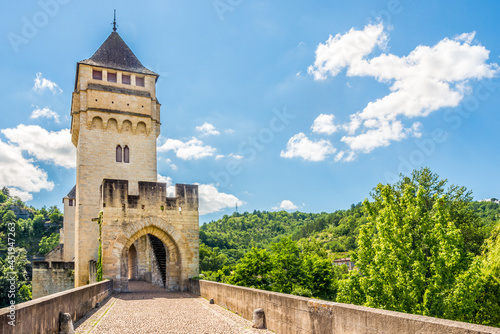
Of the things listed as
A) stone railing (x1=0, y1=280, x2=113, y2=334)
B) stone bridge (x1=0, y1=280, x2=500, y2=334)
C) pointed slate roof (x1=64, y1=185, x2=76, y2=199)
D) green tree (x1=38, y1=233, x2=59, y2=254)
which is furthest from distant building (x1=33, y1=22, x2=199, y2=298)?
green tree (x1=38, y1=233, x2=59, y2=254)

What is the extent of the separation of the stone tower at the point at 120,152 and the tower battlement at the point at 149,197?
0.16 ft

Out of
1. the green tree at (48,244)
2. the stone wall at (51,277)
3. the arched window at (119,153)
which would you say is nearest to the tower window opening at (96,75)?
the arched window at (119,153)

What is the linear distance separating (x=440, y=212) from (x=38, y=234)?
10953cm

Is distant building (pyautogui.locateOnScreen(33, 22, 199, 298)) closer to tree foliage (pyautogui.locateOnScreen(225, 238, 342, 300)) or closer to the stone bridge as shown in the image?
the stone bridge

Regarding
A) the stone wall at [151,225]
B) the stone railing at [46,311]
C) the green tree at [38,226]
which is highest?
the green tree at [38,226]

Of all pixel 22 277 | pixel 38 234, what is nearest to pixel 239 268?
pixel 22 277

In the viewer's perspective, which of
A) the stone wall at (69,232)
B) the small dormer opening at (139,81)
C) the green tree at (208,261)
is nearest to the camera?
the small dormer opening at (139,81)

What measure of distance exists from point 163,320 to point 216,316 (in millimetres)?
1314

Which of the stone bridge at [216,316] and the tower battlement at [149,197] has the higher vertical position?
the tower battlement at [149,197]

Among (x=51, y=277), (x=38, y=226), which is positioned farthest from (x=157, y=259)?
(x=38, y=226)

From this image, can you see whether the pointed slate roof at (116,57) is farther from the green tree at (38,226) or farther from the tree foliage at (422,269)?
the green tree at (38,226)

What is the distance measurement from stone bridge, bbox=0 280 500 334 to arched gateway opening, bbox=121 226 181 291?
374cm

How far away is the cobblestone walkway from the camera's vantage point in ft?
26.0

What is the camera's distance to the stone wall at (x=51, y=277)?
25656 millimetres
